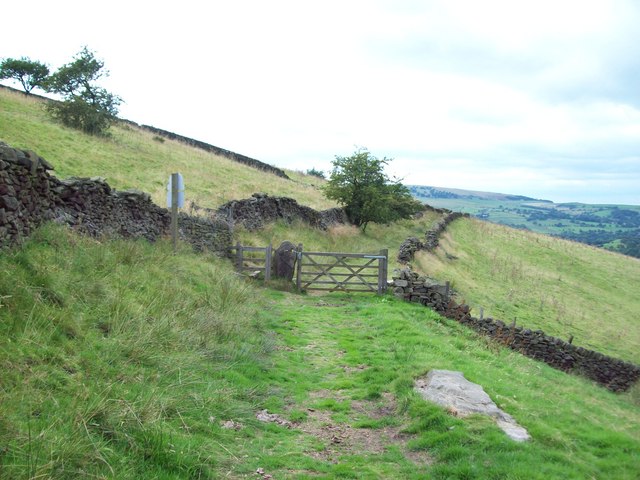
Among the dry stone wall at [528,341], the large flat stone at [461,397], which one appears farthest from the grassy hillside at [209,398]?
the dry stone wall at [528,341]

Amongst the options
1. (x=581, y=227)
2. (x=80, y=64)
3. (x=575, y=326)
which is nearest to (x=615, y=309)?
(x=575, y=326)

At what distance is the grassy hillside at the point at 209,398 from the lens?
14.3ft

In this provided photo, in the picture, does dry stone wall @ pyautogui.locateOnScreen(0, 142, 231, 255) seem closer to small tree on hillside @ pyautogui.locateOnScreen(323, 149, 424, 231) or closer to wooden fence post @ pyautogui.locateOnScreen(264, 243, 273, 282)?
wooden fence post @ pyautogui.locateOnScreen(264, 243, 273, 282)

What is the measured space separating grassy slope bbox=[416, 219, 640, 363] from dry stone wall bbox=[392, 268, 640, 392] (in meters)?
2.37

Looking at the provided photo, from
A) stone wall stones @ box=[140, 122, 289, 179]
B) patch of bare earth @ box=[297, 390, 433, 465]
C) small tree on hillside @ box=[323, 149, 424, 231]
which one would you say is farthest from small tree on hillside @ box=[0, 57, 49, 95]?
patch of bare earth @ box=[297, 390, 433, 465]

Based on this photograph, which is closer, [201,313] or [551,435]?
[551,435]

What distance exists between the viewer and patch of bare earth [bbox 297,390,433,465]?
577 centimetres

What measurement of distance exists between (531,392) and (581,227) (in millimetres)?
187619

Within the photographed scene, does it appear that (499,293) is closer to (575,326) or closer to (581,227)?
(575,326)

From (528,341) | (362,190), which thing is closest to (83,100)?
(362,190)

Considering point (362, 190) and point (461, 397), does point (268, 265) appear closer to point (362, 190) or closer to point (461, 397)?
point (461, 397)

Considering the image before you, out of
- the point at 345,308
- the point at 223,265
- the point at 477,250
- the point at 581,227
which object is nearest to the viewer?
the point at 345,308

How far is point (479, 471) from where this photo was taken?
514 cm

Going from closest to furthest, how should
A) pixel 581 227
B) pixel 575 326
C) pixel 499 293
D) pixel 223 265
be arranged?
pixel 223 265, pixel 575 326, pixel 499 293, pixel 581 227
